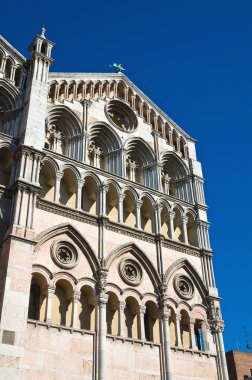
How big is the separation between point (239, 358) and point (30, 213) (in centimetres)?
4379

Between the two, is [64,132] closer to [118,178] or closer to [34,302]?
[118,178]

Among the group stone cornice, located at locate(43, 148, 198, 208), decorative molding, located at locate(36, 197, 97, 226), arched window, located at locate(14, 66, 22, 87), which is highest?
arched window, located at locate(14, 66, 22, 87)

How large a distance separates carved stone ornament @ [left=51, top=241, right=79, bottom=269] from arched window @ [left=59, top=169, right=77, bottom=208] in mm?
2804

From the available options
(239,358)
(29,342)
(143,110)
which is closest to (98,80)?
(143,110)

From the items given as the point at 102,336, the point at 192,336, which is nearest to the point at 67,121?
the point at 102,336

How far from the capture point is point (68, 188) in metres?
25.1

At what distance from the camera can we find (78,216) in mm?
23188

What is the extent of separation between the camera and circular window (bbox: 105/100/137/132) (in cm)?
3017

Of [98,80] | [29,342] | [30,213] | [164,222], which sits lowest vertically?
[29,342]

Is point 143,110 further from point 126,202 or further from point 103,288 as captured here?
point 103,288

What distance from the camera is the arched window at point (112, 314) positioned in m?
22.3

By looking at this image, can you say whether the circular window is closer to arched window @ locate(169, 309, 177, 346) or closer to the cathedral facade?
the cathedral facade

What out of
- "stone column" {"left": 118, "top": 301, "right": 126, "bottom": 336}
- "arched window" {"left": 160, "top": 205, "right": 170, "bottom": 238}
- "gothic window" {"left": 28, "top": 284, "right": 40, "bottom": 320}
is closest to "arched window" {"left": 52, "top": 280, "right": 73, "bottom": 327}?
"gothic window" {"left": 28, "top": 284, "right": 40, "bottom": 320}

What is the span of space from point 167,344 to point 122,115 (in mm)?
15090
